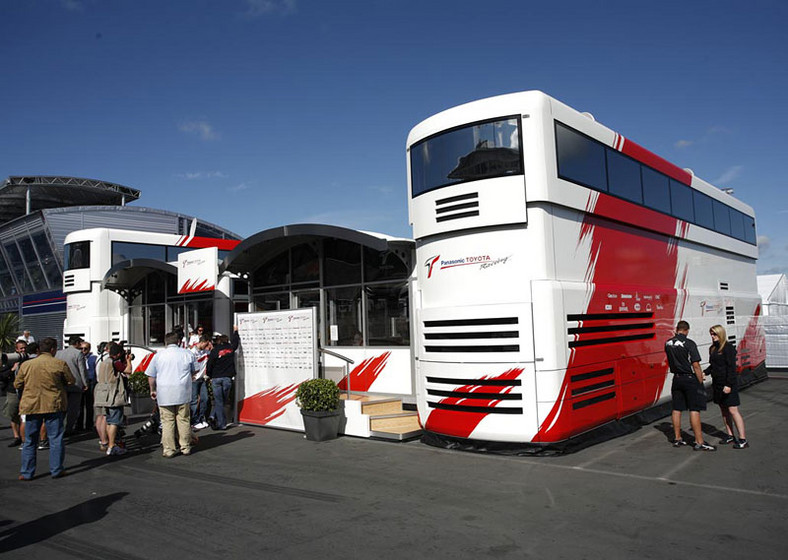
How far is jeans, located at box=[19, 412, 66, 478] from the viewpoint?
7.53 m

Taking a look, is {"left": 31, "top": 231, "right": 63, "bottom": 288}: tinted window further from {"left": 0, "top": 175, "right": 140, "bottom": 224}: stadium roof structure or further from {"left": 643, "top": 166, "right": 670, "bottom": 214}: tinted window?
{"left": 643, "top": 166, "right": 670, "bottom": 214}: tinted window

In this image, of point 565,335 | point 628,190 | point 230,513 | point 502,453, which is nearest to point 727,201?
point 628,190

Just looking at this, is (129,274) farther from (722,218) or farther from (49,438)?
(722,218)

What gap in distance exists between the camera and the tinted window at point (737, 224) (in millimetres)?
15886

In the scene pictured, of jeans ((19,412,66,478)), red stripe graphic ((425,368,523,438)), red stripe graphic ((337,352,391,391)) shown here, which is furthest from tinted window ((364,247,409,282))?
jeans ((19,412,66,478))

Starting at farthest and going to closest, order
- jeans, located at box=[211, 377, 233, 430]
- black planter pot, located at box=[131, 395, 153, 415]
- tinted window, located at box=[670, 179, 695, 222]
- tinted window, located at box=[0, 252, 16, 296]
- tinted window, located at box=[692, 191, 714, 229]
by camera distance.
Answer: tinted window, located at box=[0, 252, 16, 296]
black planter pot, located at box=[131, 395, 153, 415]
tinted window, located at box=[692, 191, 714, 229]
tinted window, located at box=[670, 179, 695, 222]
jeans, located at box=[211, 377, 233, 430]

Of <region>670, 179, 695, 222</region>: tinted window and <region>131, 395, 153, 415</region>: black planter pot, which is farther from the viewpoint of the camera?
<region>131, 395, 153, 415</region>: black planter pot

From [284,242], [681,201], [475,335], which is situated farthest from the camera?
[284,242]

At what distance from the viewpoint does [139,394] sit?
45.3 feet

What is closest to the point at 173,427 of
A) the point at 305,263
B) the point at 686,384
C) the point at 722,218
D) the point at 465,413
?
the point at 465,413

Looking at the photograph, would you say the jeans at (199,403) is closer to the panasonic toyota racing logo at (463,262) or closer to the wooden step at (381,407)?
the wooden step at (381,407)

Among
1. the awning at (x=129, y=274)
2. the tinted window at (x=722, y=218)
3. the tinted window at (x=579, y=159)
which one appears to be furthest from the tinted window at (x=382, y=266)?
the tinted window at (x=722, y=218)

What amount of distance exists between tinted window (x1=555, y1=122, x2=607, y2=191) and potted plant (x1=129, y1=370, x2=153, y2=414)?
10.5 metres

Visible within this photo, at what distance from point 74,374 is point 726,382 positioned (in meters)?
10.2
